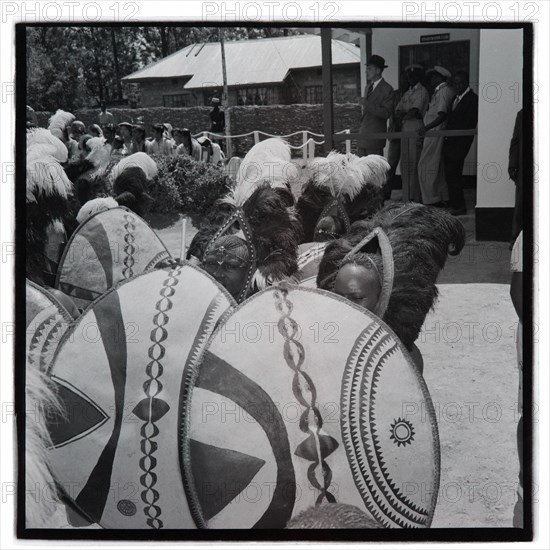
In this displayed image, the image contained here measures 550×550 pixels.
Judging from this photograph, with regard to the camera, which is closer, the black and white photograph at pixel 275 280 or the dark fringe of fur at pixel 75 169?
the black and white photograph at pixel 275 280

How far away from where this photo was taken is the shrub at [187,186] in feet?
10.7

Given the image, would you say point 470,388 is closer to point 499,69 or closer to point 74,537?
point 499,69

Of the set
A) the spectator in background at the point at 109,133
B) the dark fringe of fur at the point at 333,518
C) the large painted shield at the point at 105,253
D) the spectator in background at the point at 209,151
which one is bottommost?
the dark fringe of fur at the point at 333,518

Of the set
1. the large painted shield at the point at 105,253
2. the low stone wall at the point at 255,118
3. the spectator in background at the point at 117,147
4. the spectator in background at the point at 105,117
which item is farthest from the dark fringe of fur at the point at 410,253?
the spectator in background at the point at 105,117

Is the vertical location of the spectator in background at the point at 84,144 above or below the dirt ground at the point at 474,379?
above

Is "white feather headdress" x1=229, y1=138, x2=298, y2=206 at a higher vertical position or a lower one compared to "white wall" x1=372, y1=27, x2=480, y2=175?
lower

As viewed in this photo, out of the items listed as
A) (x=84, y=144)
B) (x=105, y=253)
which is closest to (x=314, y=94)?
(x=84, y=144)

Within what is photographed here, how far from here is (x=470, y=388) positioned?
3.23m

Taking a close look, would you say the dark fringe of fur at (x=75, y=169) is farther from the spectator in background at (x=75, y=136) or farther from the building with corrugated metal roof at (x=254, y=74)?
the building with corrugated metal roof at (x=254, y=74)

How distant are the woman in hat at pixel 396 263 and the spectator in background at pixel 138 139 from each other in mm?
983

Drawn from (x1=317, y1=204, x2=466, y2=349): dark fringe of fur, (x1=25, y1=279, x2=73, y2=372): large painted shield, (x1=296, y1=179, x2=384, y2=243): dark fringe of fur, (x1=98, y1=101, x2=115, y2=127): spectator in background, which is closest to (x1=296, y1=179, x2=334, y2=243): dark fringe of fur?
(x1=296, y1=179, x2=384, y2=243): dark fringe of fur

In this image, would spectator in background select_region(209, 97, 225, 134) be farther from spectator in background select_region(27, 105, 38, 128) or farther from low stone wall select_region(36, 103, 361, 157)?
spectator in background select_region(27, 105, 38, 128)

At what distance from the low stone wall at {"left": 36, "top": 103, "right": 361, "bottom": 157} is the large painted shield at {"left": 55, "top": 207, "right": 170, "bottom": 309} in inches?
17.5

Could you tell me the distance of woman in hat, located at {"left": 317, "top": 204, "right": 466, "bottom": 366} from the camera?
3.20 metres
